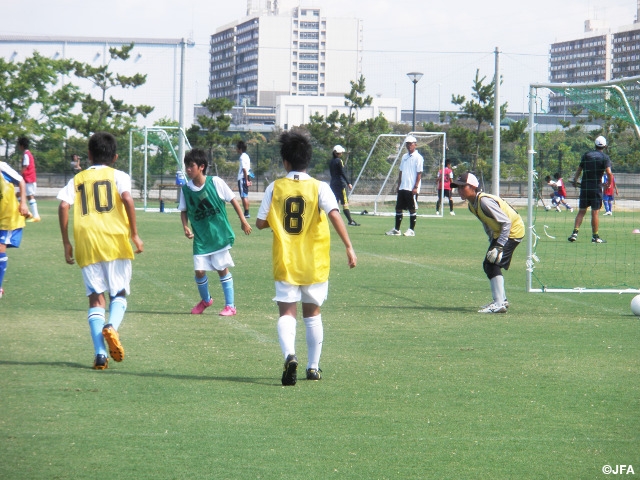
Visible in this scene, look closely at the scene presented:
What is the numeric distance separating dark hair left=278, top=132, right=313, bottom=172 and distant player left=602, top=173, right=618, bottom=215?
14.2 metres

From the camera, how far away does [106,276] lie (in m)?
6.57

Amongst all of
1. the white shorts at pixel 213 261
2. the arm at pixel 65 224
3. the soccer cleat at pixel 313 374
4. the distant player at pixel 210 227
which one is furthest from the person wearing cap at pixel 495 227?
the arm at pixel 65 224

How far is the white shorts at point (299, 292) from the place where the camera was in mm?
6051

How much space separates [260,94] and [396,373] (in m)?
112

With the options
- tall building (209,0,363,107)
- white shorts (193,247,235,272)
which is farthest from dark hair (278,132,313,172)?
tall building (209,0,363,107)

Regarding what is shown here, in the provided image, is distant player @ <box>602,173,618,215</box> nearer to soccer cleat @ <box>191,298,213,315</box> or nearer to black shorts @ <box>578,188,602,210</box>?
black shorts @ <box>578,188,602,210</box>

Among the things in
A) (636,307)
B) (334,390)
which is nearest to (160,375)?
(334,390)

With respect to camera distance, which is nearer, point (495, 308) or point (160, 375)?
point (160, 375)

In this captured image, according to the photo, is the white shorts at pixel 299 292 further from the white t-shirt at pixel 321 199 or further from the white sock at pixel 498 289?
the white sock at pixel 498 289

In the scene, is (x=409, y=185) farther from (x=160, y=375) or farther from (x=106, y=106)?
(x=106, y=106)

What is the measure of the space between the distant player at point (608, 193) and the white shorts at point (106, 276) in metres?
14.5

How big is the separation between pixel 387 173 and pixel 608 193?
1106 cm

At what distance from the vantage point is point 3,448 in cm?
441

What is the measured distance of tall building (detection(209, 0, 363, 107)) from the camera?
118556mm
